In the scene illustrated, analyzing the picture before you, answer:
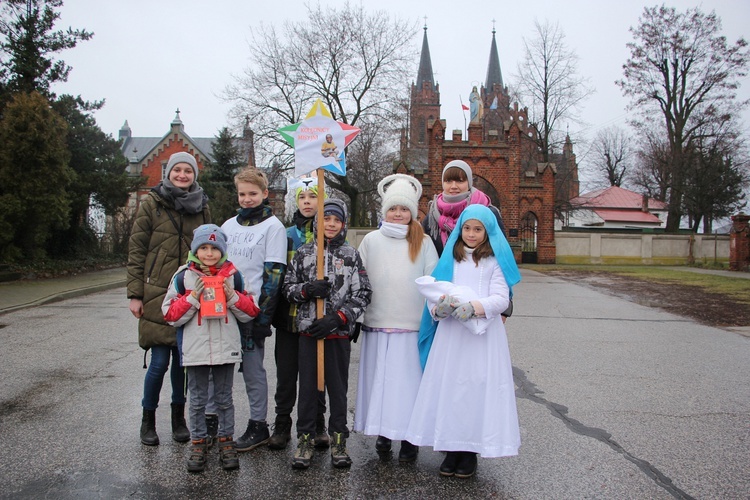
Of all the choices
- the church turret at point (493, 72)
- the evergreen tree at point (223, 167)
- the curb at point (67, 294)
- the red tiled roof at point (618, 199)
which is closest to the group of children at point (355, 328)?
A: the curb at point (67, 294)

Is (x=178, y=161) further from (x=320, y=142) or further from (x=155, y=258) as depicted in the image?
(x=320, y=142)

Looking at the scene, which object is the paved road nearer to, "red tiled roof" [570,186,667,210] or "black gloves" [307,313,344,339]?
"black gloves" [307,313,344,339]

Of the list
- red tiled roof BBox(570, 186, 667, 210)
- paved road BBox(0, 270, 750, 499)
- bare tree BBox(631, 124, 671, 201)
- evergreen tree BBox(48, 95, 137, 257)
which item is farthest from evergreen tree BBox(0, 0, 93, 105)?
red tiled roof BBox(570, 186, 667, 210)

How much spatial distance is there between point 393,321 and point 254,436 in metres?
1.31

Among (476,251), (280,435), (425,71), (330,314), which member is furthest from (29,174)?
(425,71)

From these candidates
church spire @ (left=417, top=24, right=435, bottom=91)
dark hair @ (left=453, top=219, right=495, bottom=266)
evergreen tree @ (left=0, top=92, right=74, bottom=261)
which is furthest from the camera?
church spire @ (left=417, top=24, right=435, bottom=91)

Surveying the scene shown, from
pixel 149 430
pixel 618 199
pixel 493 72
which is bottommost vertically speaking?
pixel 149 430

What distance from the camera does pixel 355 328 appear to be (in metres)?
4.14

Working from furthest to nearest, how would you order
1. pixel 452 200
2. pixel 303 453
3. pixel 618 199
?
pixel 618 199 → pixel 452 200 → pixel 303 453

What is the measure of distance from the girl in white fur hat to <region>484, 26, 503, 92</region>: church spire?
7516 cm

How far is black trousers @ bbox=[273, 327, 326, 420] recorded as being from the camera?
13.8ft

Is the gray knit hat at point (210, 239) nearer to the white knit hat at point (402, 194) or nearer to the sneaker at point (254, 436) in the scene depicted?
the white knit hat at point (402, 194)

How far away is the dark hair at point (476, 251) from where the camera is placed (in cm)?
379

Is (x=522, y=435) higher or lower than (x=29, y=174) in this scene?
lower
